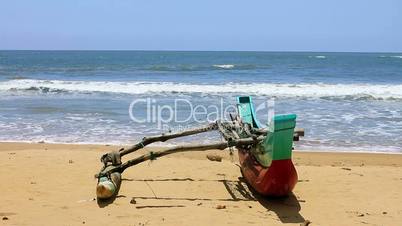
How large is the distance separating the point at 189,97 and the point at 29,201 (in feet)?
43.8

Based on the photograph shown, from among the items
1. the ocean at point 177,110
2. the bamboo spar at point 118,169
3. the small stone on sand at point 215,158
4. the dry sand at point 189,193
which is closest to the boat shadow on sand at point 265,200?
the dry sand at point 189,193

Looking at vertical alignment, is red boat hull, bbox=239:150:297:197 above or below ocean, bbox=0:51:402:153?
above

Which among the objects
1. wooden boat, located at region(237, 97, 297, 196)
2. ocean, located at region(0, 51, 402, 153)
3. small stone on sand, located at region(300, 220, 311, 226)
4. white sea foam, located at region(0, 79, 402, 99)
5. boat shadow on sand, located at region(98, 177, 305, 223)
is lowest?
boat shadow on sand, located at region(98, 177, 305, 223)

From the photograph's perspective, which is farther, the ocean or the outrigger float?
the ocean

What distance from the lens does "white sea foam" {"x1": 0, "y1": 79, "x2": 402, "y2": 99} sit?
19828mm

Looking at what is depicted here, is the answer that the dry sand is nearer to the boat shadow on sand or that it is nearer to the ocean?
the boat shadow on sand

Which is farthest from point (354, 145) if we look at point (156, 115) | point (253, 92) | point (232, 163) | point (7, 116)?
point (253, 92)

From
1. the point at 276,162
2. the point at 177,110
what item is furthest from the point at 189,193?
the point at 177,110

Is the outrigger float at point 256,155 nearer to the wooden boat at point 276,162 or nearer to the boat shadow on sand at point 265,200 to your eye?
the wooden boat at point 276,162

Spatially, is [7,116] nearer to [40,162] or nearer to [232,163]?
[40,162]

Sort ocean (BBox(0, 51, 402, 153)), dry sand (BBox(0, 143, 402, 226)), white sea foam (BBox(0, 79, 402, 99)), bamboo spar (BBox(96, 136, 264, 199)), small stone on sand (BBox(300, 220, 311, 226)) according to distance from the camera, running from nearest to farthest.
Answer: small stone on sand (BBox(300, 220, 311, 226))
dry sand (BBox(0, 143, 402, 226))
bamboo spar (BBox(96, 136, 264, 199))
ocean (BBox(0, 51, 402, 153))
white sea foam (BBox(0, 79, 402, 99))

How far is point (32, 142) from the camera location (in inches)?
361

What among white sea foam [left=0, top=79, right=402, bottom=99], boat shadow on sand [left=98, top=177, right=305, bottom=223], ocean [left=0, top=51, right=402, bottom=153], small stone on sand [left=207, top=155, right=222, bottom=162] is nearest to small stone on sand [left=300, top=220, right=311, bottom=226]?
boat shadow on sand [left=98, top=177, right=305, bottom=223]

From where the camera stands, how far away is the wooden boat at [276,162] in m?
4.96
